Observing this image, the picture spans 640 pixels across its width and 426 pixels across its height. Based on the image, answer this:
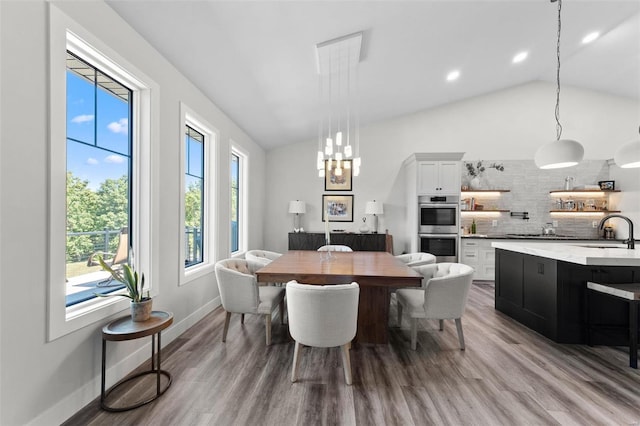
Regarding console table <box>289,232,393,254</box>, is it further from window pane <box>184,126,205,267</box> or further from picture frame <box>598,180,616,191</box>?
picture frame <box>598,180,616,191</box>

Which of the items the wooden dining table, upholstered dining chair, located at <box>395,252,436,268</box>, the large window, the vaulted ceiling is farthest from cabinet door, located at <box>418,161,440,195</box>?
the large window

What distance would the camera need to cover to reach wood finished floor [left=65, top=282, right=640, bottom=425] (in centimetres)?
173

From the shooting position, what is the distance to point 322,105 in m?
4.52

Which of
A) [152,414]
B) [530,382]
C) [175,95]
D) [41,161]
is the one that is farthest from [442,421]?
[175,95]

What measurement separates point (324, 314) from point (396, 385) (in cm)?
78

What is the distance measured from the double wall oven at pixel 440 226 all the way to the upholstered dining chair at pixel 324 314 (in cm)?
376

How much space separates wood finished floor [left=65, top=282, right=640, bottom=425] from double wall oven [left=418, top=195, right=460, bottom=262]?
2.40 m

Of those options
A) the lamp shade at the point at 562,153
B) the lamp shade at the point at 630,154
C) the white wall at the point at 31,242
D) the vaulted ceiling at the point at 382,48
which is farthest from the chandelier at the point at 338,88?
the lamp shade at the point at 630,154

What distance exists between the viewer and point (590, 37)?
14.1ft

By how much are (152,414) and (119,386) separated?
1.57 ft

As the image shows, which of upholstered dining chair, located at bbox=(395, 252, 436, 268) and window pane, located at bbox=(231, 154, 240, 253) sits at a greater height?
window pane, located at bbox=(231, 154, 240, 253)

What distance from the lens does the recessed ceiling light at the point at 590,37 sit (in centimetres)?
421

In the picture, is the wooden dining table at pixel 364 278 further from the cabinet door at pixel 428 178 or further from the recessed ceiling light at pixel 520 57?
the recessed ceiling light at pixel 520 57

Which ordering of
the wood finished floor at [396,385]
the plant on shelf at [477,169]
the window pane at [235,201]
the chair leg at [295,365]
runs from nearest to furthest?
the wood finished floor at [396,385] → the chair leg at [295,365] → the window pane at [235,201] → the plant on shelf at [477,169]
